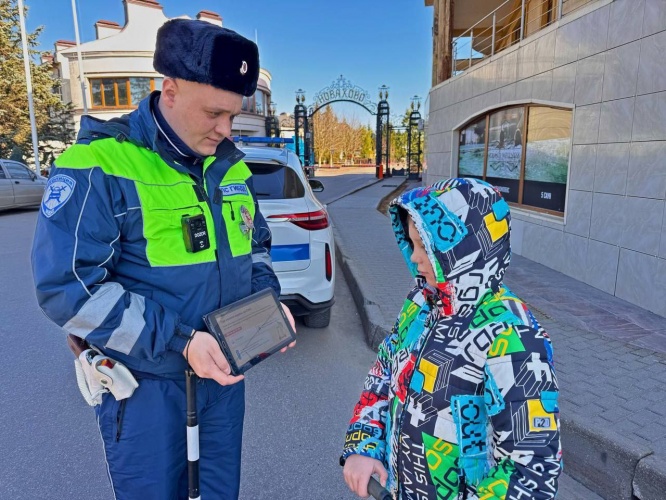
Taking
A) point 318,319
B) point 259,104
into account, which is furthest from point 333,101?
point 318,319

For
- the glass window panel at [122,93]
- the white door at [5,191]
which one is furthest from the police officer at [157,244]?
the glass window panel at [122,93]

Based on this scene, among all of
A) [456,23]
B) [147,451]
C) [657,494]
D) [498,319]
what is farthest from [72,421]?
[456,23]

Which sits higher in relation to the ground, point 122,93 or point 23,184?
point 122,93

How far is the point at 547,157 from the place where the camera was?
745 centimetres

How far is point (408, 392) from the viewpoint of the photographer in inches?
54.9

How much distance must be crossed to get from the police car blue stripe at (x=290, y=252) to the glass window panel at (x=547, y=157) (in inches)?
177

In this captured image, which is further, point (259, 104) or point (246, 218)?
point (259, 104)

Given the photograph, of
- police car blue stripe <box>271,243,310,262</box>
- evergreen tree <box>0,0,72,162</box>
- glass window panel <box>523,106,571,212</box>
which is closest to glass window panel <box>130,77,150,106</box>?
evergreen tree <box>0,0,72,162</box>

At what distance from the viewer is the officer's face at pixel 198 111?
151 centimetres

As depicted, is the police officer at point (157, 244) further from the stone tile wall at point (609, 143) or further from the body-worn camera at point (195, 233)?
the stone tile wall at point (609, 143)

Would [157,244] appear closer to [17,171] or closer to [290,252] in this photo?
[290,252]

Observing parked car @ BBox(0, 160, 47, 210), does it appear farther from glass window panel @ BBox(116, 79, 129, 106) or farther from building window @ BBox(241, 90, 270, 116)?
building window @ BBox(241, 90, 270, 116)

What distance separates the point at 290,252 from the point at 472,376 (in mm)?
3333

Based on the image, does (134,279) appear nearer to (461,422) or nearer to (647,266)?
(461,422)
